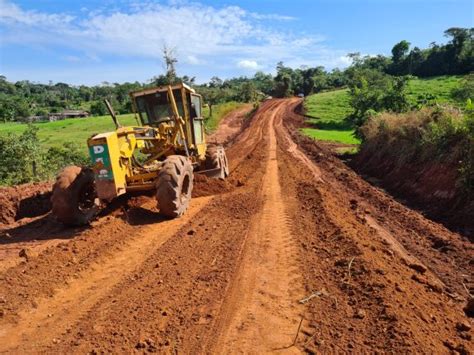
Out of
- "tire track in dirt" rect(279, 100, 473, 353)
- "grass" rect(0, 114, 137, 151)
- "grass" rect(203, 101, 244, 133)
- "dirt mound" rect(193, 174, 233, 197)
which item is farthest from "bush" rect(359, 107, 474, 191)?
"grass" rect(0, 114, 137, 151)

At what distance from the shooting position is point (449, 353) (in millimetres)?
3822

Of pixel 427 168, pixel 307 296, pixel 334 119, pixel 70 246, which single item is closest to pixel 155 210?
pixel 70 246

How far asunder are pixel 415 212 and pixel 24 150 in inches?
533

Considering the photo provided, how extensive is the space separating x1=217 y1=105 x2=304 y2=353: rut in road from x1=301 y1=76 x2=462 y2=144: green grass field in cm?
1911

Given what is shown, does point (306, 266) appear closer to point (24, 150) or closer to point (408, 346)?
point (408, 346)

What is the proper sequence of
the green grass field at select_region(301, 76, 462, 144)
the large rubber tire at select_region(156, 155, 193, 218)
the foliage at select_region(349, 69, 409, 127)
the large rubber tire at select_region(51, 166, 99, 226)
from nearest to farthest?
the large rubber tire at select_region(51, 166, 99, 226) < the large rubber tire at select_region(156, 155, 193, 218) < the foliage at select_region(349, 69, 409, 127) < the green grass field at select_region(301, 76, 462, 144)

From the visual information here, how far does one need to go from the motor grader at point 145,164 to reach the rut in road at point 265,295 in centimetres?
204

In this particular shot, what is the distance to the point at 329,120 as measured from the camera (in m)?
37.8

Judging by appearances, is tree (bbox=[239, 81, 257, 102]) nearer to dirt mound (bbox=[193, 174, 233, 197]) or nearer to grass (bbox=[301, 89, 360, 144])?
grass (bbox=[301, 89, 360, 144])

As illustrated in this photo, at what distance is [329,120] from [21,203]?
3108cm

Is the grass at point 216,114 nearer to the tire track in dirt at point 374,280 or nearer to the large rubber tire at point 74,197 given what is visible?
the large rubber tire at point 74,197

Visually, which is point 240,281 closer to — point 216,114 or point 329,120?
point 329,120

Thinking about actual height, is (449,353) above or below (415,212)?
above

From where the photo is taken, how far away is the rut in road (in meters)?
4.15
